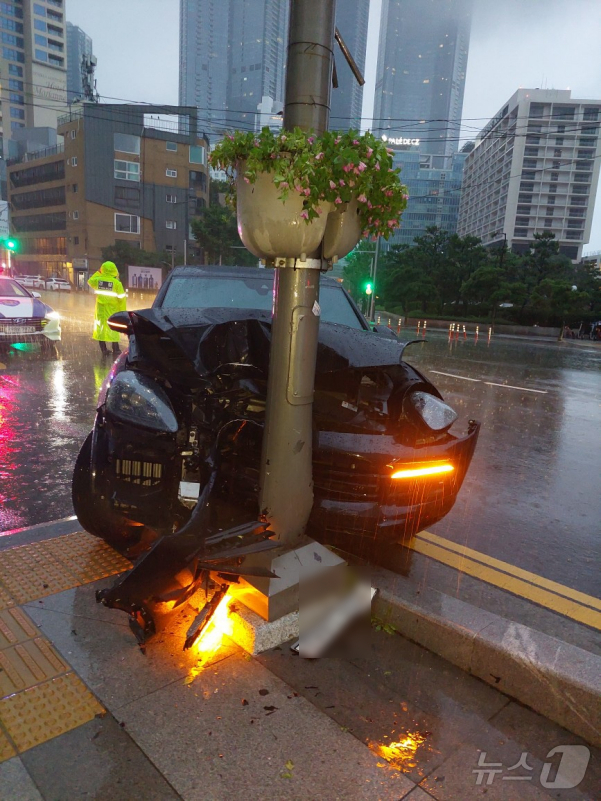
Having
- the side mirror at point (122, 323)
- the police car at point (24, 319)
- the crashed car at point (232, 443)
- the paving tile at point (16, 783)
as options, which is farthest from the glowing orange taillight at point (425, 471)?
the police car at point (24, 319)

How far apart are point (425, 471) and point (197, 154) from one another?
68263 mm

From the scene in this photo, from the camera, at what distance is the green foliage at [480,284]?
1491 inches

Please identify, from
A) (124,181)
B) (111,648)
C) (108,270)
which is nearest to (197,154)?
(124,181)

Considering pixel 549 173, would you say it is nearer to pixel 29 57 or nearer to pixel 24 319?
pixel 29 57

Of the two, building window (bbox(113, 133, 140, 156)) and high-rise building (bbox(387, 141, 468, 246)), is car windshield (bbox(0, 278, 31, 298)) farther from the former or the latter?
high-rise building (bbox(387, 141, 468, 246))

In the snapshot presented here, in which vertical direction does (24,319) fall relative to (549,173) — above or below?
below

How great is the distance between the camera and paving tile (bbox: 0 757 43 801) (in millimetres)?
1798

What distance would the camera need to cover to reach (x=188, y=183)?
6394cm

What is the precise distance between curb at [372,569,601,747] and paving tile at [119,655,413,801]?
27.3 inches

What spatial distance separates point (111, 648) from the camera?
2.52m

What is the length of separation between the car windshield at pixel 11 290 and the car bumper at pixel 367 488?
11105 mm

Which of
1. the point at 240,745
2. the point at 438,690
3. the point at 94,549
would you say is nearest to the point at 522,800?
the point at 438,690

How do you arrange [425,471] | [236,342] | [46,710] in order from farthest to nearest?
[236,342], [425,471], [46,710]

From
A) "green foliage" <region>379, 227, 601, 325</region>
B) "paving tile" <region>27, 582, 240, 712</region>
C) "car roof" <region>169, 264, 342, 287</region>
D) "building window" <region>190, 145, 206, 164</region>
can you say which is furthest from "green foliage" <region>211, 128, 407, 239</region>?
"building window" <region>190, 145, 206, 164</region>
